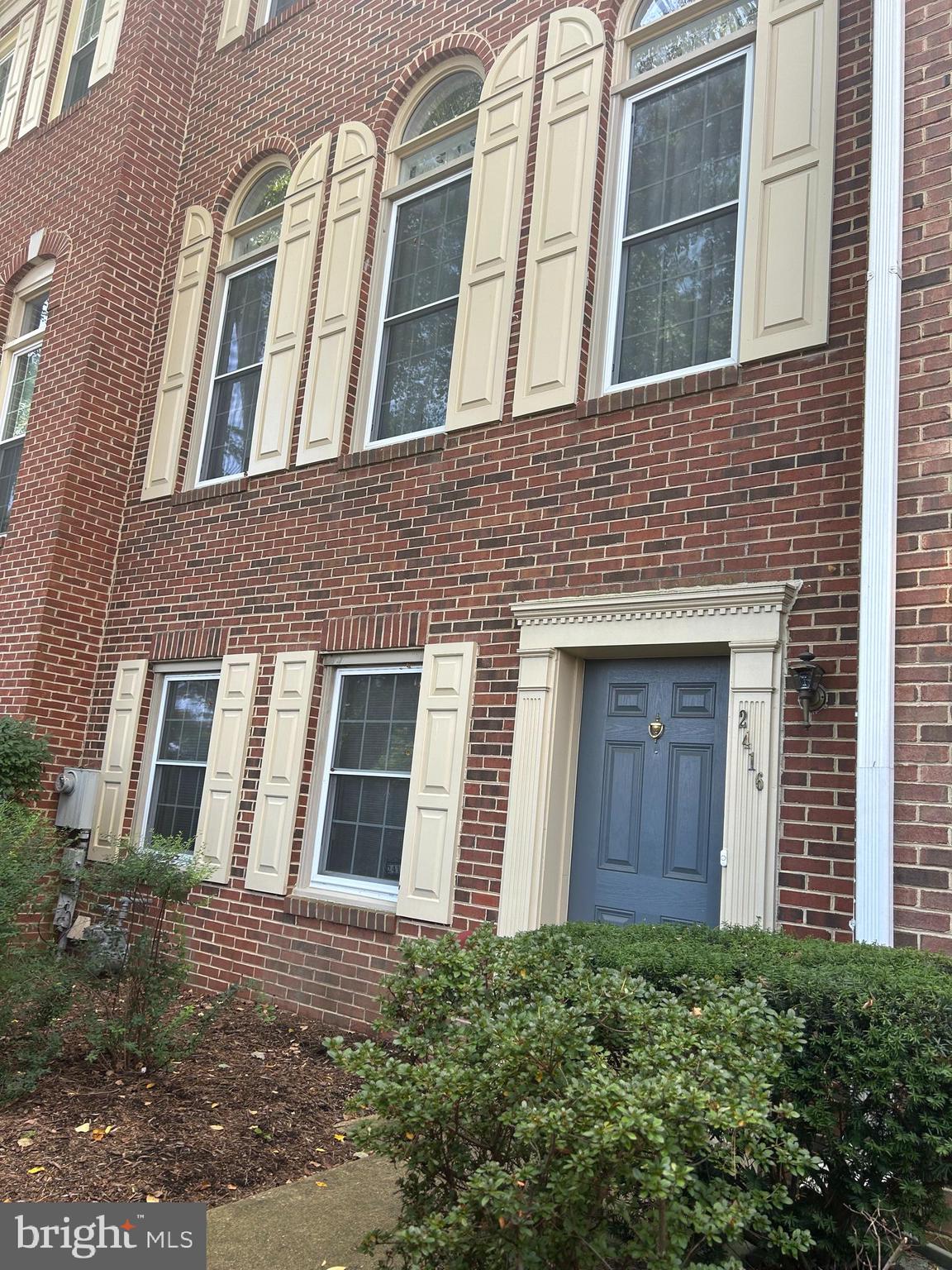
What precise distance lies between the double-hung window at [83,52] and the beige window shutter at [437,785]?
8.89m

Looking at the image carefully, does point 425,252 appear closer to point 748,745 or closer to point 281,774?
point 281,774

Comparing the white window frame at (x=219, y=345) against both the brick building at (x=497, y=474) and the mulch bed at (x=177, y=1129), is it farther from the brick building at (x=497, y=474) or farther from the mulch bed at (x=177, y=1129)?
the mulch bed at (x=177, y=1129)

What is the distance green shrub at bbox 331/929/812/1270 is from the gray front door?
7.45 feet

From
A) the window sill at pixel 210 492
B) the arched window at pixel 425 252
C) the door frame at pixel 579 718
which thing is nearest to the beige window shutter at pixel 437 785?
the door frame at pixel 579 718

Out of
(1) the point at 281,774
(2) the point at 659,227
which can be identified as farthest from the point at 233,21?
(1) the point at 281,774

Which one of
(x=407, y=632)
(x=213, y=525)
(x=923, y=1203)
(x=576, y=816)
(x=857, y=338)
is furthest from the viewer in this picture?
(x=213, y=525)

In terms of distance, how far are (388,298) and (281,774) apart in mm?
3762

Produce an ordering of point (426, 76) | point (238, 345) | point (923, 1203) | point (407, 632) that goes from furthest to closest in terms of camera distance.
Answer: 1. point (238, 345)
2. point (426, 76)
3. point (407, 632)
4. point (923, 1203)

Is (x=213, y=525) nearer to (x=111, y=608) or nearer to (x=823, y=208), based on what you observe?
(x=111, y=608)

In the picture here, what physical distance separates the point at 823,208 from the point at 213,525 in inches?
212

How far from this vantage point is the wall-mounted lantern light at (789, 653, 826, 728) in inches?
181

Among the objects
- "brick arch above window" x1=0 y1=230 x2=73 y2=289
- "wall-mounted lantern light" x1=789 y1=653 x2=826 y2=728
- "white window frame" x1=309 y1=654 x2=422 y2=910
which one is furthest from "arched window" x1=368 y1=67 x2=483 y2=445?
"brick arch above window" x1=0 y1=230 x2=73 y2=289

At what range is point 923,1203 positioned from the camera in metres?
2.66

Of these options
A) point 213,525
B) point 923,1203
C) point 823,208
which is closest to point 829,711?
point 923,1203
